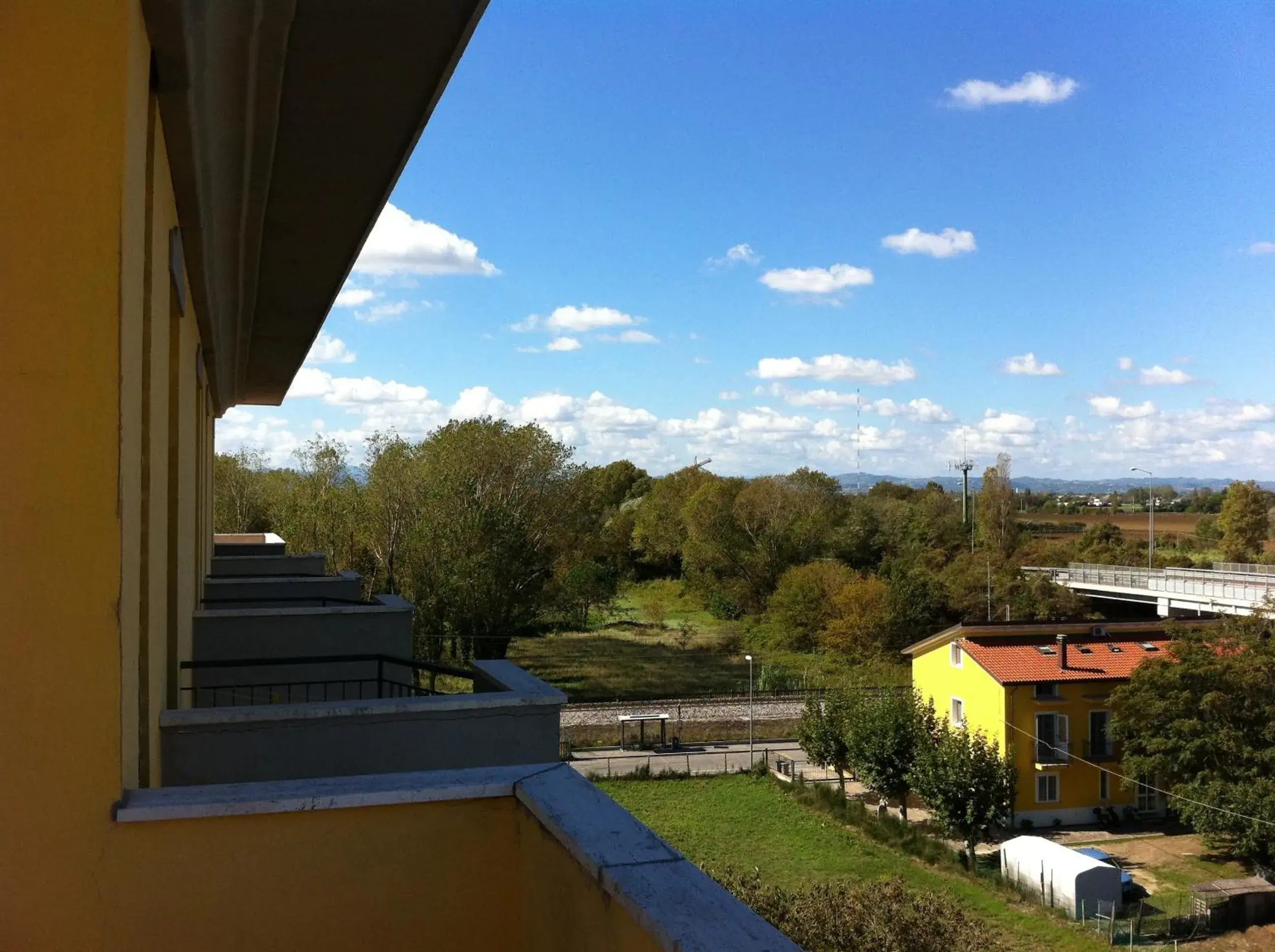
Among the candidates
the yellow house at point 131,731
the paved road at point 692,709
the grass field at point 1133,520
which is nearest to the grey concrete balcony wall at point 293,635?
the yellow house at point 131,731

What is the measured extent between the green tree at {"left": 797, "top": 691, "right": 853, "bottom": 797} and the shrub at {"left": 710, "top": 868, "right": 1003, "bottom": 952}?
7.90 m

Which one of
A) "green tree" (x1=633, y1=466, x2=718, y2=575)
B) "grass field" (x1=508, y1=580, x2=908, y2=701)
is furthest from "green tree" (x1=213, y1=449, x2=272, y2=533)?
"green tree" (x1=633, y1=466, x2=718, y2=575)

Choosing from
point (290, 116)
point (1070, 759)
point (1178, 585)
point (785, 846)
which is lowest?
point (785, 846)

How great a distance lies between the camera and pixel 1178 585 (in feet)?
124

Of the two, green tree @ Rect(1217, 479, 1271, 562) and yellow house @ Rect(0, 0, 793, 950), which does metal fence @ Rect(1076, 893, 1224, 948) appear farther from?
green tree @ Rect(1217, 479, 1271, 562)

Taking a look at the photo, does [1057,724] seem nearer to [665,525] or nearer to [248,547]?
[248,547]

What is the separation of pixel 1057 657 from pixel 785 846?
923 cm

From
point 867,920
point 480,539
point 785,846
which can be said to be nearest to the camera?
point 867,920

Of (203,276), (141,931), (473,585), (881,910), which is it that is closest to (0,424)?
(141,931)

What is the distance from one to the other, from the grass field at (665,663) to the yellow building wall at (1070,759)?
32.7 ft

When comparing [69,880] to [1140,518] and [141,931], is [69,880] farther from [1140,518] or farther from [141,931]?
[1140,518]

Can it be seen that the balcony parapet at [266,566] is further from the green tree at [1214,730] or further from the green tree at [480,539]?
the green tree at [480,539]

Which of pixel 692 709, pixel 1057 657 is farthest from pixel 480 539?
pixel 1057 657

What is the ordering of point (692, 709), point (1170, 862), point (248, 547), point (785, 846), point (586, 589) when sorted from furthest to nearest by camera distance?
point (586, 589)
point (692, 709)
point (1170, 862)
point (785, 846)
point (248, 547)
